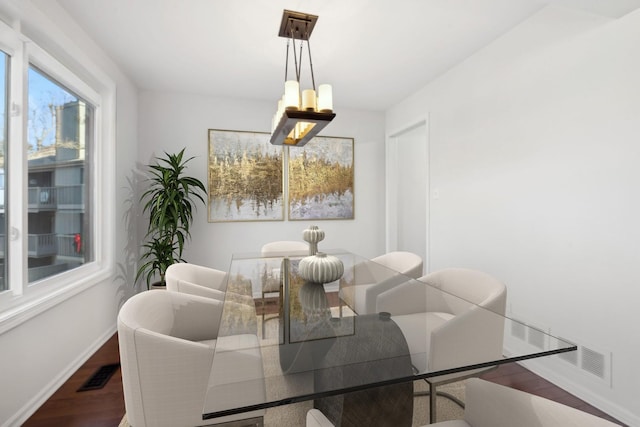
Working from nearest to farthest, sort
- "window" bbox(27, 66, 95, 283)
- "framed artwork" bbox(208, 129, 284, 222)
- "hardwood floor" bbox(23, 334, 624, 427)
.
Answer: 1. "hardwood floor" bbox(23, 334, 624, 427)
2. "window" bbox(27, 66, 95, 283)
3. "framed artwork" bbox(208, 129, 284, 222)

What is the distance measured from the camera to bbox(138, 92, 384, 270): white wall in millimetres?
3859

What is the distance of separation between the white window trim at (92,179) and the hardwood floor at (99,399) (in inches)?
23.4

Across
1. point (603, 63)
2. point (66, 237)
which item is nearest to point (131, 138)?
point (66, 237)

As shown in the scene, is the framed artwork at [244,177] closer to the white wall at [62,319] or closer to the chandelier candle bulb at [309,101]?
the white wall at [62,319]

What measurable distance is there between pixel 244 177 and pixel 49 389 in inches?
108

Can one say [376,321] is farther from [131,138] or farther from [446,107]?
[131,138]

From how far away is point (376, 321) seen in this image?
1.39 m

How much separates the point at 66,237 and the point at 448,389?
3.08 metres

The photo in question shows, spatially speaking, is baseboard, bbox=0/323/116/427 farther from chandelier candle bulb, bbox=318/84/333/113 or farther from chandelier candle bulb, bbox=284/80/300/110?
chandelier candle bulb, bbox=318/84/333/113

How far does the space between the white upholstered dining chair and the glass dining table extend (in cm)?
1

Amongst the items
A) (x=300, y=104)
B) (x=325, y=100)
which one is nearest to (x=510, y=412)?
(x=325, y=100)

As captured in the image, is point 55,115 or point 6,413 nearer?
point 6,413

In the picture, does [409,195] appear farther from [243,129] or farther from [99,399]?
[99,399]

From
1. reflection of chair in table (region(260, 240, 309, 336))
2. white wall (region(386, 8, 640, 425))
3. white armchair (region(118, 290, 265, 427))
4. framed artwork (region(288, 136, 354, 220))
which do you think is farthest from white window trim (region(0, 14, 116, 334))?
white wall (region(386, 8, 640, 425))
